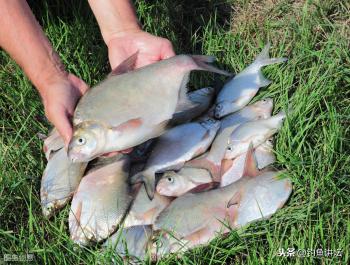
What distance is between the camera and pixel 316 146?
262cm

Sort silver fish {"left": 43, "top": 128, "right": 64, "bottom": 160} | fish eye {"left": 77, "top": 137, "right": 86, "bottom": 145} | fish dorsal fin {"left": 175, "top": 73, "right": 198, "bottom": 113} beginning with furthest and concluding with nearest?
silver fish {"left": 43, "top": 128, "right": 64, "bottom": 160} < fish dorsal fin {"left": 175, "top": 73, "right": 198, "bottom": 113} < fish eye {"left": 77, "top": 137, "right": 86, "bottom": 145}

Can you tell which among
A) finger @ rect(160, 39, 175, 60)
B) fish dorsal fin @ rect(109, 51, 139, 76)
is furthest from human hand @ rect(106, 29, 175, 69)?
fish dorsal fin @ rect(109, 51, 139, 76)

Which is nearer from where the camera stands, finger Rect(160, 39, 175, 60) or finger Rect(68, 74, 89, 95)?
finger Rect(68, 74, 89, 95)

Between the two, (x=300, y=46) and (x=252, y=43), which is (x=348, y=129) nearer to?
(x=300, y=46)

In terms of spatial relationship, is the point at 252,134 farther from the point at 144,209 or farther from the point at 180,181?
the point at 144,209

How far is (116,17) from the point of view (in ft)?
9.82

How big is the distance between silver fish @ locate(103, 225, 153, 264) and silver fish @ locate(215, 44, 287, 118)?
789mm

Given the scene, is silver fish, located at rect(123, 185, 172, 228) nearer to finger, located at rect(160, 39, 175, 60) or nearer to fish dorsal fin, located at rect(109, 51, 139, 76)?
fish dorsal fin, located at rect(109, 51, 139, 76)

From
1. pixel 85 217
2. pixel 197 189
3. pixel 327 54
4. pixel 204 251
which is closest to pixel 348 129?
pixel 327 54

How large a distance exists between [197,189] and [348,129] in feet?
2.44

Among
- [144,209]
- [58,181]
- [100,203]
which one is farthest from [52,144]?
[144,209]

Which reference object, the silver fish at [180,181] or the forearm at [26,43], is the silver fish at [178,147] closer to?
the silver fish at [180,181]

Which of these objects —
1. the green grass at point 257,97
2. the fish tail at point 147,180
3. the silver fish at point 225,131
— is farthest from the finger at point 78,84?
the silver fish at point 225,131

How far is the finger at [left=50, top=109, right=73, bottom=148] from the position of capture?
2.42 m
